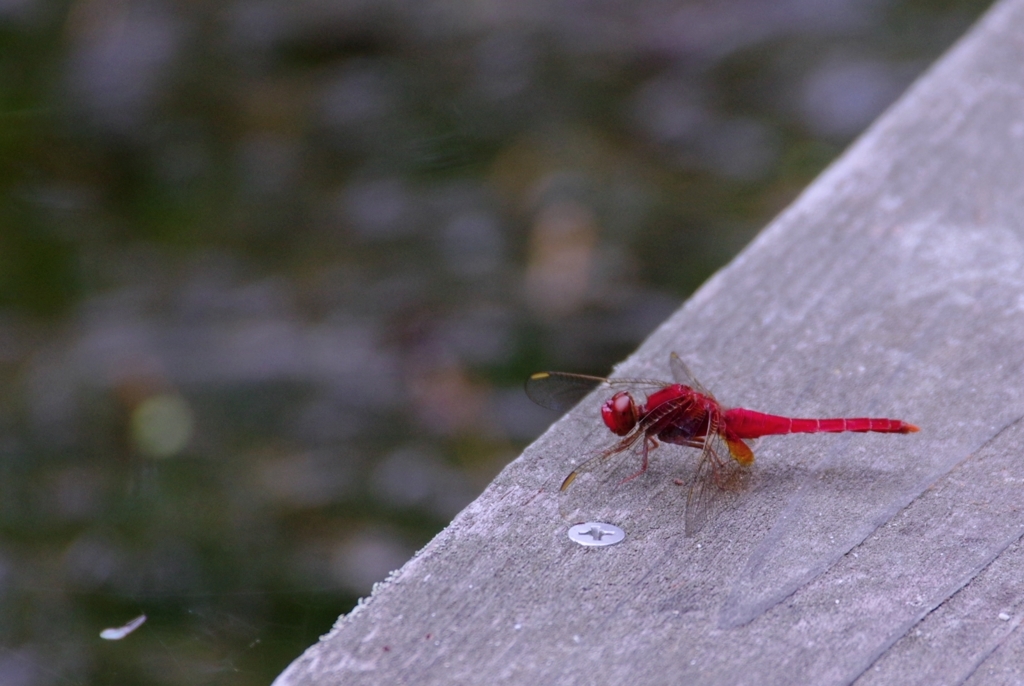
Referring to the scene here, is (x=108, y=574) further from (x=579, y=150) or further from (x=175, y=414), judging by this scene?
(x=579, y=150)

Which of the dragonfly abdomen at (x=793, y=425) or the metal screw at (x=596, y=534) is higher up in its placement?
the metal screw at (x=596, y=534)

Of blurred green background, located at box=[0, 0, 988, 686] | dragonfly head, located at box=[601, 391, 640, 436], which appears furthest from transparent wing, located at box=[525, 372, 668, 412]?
blurred green background, located at box=[0, 0, 988, 686]

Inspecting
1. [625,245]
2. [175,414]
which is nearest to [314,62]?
[625,245]

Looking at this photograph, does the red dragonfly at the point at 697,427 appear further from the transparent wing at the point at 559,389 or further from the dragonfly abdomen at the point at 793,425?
the transparent wing at the point at 559,389

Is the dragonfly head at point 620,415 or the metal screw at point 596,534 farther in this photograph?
the dragonfly head at point 620,415

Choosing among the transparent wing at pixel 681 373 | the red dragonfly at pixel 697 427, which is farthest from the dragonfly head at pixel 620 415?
the transparent wing at pixel 681 373

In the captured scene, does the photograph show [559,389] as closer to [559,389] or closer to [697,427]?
[559,389]
